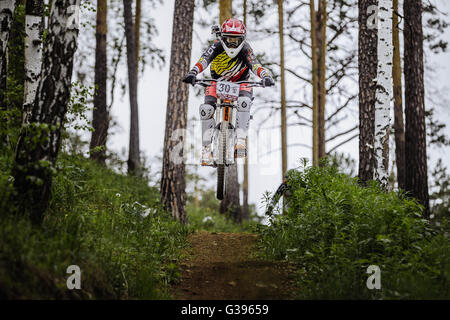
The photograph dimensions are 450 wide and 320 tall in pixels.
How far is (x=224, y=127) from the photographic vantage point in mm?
6887

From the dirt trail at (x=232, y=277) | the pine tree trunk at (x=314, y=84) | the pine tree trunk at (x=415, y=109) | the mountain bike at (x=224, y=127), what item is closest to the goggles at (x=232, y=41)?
the mountain bike at (x=224, y=127)

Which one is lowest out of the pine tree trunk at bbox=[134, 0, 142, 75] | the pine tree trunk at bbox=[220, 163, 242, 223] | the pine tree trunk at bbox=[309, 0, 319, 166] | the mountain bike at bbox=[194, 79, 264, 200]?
the pine tree trunk at bbox=[220, 163, 242, 223]

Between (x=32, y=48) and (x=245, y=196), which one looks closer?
(x=32, y=48)

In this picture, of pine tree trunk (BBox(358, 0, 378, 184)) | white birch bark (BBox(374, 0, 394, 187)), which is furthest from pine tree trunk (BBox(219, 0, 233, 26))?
white birch bark (BBox(374, 0, 394, 187))

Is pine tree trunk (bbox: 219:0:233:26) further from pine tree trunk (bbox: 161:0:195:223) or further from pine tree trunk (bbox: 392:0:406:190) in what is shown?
pine tree trunk (bbox: 392:0:406:190)

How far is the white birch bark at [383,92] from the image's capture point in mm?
7555

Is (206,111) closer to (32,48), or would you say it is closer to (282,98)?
(32,48)

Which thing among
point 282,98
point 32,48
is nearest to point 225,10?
point 282,98

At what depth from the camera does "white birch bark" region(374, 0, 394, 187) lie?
24.8 ft

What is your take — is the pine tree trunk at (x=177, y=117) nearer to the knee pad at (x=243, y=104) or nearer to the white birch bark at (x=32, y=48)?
the knee pad at (x=243, y=104)

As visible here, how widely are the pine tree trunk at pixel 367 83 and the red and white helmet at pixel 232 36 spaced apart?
2.95 meters

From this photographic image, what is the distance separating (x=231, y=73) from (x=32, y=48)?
3339 millimetres

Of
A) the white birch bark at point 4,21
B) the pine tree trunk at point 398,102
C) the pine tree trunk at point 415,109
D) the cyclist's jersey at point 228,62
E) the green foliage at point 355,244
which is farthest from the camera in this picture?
the pine tree trunk at point 398,102
